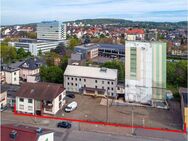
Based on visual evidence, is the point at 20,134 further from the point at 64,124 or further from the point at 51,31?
the point at 51,31

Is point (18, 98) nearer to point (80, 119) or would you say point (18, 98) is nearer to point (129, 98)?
point (80, 119)

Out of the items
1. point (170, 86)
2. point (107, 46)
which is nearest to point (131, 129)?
point (170, 86)

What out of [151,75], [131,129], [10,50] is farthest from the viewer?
[10,50]

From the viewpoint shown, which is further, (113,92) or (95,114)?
(113,92)

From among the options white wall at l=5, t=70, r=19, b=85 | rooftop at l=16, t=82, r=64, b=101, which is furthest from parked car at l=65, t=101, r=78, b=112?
white wall at l=5, t=70, r=19, b=85

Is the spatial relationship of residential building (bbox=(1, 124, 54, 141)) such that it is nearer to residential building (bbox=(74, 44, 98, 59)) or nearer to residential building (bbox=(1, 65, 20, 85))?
residential building (bbox=(1, 65, 20, 85))

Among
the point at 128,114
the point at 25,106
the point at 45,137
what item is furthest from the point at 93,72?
the point at 45,137
